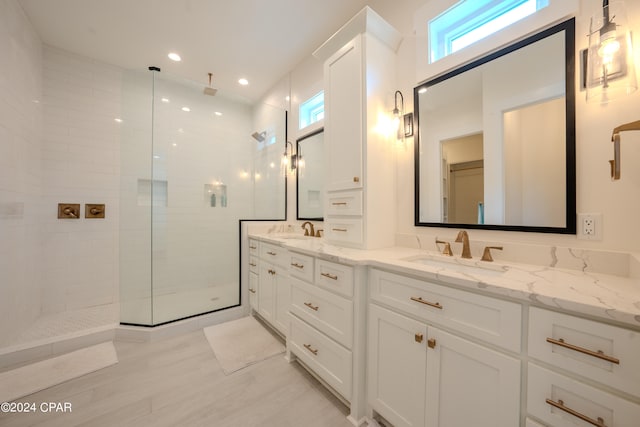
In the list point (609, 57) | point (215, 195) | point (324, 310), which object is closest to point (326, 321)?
point (324, 310)

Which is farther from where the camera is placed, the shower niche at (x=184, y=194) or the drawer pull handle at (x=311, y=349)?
the shower niche at (x=184, y=194)

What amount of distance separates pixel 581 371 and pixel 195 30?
10.9ft

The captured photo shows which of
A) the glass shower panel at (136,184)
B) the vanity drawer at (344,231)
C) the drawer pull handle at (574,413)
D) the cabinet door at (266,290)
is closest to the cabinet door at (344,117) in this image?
the vanity drawer at (344,231)

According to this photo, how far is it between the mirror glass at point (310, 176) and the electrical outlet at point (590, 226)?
6.19 feet

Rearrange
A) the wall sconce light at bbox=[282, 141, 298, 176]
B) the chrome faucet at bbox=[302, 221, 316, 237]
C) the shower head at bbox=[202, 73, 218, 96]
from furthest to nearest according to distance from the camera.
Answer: the wall sconce light at bbox=[282, 141, 298, 176] < the shower head at bbox=[202, 73, 218, 96] < the chrome faucet at bbox=[302, 221, 316, 237]

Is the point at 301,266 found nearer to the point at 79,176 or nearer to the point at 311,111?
the point at 311,111

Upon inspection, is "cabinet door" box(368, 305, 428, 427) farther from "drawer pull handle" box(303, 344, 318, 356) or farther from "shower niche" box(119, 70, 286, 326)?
"shower niche" box(119, 70, 286, 326)

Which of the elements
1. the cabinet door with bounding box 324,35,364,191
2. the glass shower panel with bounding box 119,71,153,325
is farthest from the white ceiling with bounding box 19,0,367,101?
the cabinet door with bounding box 324,35,364,191

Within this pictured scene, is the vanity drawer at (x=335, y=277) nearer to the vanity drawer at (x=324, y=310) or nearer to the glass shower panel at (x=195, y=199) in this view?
the vanity drawer at (x=324, y=310)

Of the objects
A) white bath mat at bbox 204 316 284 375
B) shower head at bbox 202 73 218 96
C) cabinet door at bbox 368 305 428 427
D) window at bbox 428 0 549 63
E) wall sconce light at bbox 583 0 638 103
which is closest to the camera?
wall sconce light at bbox 583 0 638 103

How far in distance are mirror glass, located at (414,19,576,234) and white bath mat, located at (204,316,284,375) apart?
1.62m

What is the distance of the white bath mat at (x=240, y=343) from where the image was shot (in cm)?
185

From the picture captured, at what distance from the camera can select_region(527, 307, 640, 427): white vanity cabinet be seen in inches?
24.4

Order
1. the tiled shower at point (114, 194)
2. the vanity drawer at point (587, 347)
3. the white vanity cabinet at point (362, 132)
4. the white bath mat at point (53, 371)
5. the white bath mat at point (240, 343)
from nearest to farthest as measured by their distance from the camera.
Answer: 1. the vanity drawer at point (587, 347)
2. the white bath mat at point (53, 371)
3. the white vanity cabinet at point (362, 132)
4. the white bath mat at point (240, 343)
5. the tiled shower at point (114, 194)
